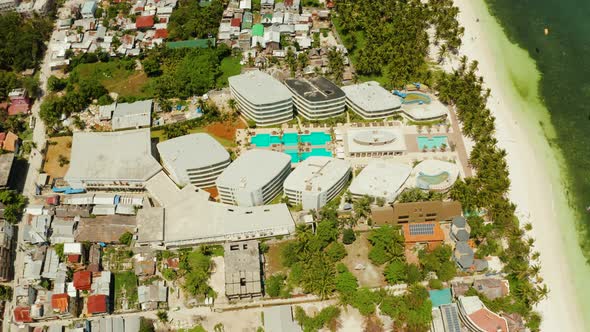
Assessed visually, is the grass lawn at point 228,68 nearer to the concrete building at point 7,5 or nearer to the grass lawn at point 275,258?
the grass lawn at point 275,258

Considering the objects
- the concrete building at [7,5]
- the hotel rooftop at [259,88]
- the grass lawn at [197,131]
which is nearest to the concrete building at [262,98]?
the hotel rooftop at [259,88]

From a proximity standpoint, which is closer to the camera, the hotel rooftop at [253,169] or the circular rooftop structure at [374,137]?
the hotel rooftop at [253,169]

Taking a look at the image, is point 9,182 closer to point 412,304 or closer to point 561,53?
point 412,304

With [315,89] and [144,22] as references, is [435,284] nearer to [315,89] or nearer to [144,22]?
[315,89]

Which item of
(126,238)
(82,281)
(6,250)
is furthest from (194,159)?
(6,250)

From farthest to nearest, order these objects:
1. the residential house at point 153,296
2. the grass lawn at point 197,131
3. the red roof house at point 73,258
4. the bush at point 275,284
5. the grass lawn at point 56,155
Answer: the grass lawn at point 197,131, the grass lawn at point 56,155, the red roof house at point 73,258, the bush at point 275,284, the residential house at point 153,296

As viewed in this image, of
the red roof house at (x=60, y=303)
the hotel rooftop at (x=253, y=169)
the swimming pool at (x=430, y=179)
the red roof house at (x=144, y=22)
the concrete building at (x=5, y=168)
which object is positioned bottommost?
the red roof house at (x=60, y=303)
